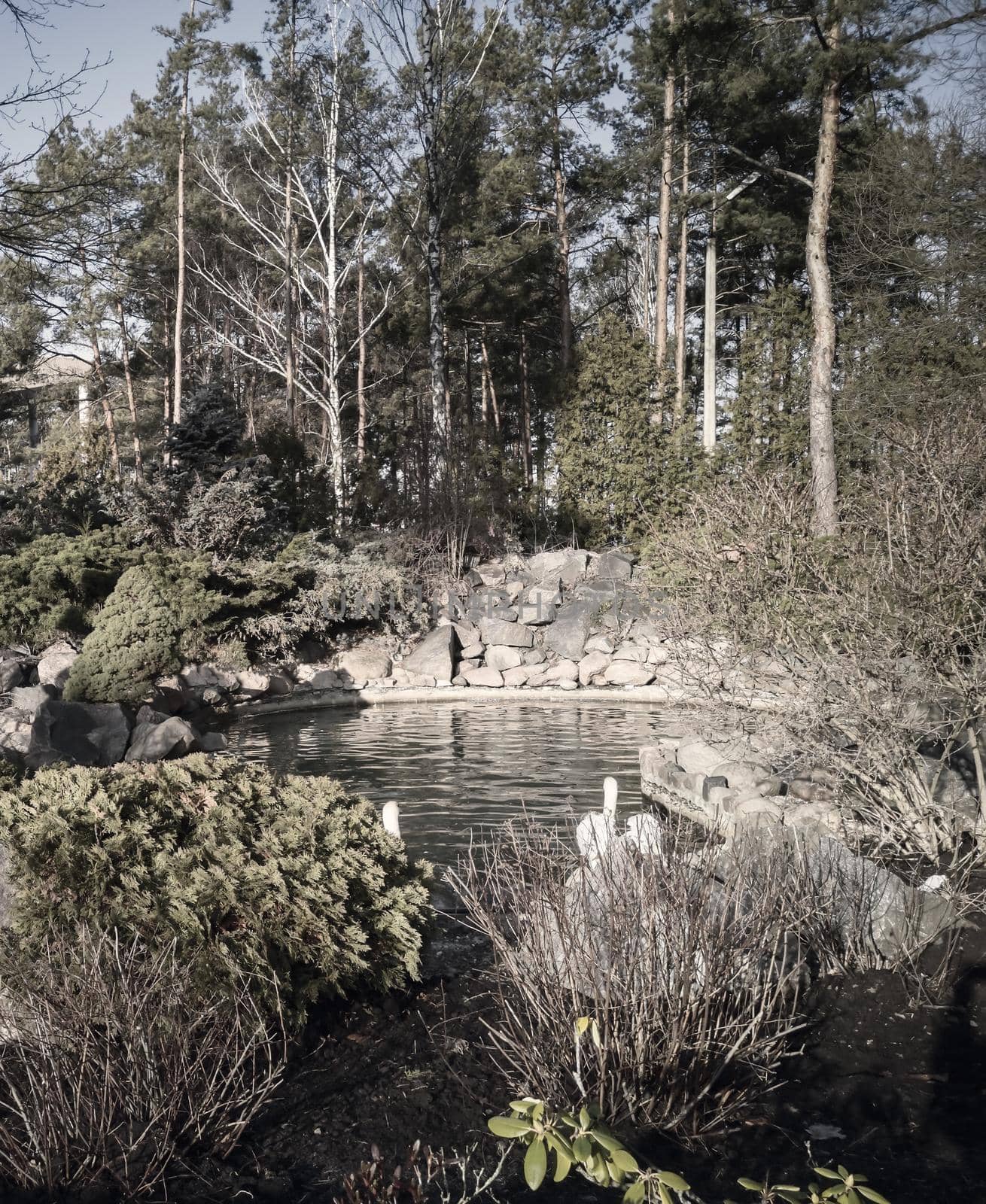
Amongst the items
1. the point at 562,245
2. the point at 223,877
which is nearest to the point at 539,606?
the point at 562,245

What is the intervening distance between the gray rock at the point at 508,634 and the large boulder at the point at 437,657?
25.2 inches

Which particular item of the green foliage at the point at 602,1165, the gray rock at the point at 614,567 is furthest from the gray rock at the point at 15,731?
the gray rock at the point at 614,567

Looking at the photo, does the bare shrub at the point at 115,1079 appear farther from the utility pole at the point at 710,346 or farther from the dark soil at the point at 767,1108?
the utility pole at the point at 710,346

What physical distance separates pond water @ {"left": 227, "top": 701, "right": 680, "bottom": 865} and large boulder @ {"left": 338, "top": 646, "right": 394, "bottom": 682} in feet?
4.14

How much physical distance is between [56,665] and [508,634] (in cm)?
728

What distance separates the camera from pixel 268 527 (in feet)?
53.6

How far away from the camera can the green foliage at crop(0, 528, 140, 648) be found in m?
12.8

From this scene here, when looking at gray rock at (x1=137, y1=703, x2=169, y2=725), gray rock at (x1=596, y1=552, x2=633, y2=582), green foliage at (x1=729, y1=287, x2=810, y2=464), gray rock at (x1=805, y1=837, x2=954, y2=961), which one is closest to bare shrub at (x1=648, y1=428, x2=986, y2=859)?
gray rock at (x1=805, y1=837, x2=954, y2=961)

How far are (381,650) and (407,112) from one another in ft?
40.5

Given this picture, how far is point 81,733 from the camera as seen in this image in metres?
9.80

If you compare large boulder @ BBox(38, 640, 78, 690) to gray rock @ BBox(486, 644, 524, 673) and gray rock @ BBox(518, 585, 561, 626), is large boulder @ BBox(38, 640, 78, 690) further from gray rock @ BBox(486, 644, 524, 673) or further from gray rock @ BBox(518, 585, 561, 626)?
gray rock @ BBox(518, 585, 561, 626)

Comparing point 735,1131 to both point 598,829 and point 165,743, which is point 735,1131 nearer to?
point 598,829

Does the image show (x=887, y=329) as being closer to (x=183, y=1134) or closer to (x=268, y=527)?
(x=268, y=527)

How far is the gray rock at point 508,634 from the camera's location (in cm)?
1612
